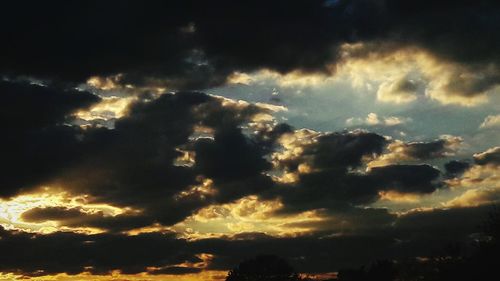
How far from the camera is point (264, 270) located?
5315 inches

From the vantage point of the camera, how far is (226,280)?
136 meters

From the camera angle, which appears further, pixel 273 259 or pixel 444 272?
pixel 273 259

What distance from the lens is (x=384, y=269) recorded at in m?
139

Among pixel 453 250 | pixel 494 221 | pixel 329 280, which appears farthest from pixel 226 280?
pixel 494 221

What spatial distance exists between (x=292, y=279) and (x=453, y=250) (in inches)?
1729

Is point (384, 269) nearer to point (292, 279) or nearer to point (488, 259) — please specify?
point (292, 279)

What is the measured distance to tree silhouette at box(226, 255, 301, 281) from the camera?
134 meters

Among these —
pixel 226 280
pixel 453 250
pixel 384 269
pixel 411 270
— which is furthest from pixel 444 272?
pixel 226 280

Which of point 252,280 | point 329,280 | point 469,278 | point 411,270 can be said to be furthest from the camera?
point 329,280

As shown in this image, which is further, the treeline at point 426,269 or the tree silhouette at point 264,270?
the tree silhouette at point 264,270

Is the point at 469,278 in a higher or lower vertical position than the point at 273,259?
lower

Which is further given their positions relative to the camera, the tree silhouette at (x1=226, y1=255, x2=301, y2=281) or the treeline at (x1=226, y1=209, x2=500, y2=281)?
the tree silhouette at (x1=226, y1=255, x2=301, y2=281)

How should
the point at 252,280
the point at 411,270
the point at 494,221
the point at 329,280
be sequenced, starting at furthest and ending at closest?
the point at 329,280
the point at 252,280
the point at 411,270
the point at 494,221

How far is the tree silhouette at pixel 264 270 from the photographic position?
13412 cm
